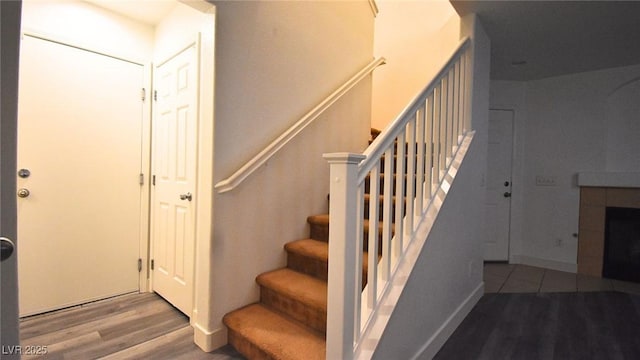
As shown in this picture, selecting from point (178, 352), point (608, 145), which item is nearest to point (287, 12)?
point (178, 352)

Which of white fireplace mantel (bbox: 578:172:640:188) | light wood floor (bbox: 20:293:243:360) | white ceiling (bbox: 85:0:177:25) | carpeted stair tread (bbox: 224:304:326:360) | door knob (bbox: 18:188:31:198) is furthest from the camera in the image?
white fireplace mantel (bbox: 578:172:640:188)

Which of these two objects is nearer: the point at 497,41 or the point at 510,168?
the point at 497,41

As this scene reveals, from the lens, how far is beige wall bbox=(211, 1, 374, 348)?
1.82 m

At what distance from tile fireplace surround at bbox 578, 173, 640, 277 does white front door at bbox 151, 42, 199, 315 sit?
4007mm

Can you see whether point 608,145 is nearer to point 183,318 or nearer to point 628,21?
point 628,21

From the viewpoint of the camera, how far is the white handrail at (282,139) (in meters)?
1.76

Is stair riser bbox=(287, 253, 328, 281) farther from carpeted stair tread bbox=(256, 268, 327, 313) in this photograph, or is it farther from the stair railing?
the stair railing

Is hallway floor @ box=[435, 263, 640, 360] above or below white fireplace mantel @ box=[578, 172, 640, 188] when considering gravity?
below

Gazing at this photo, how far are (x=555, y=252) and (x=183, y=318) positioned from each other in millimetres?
3974

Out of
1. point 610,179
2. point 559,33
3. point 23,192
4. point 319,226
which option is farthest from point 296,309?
point 610,179

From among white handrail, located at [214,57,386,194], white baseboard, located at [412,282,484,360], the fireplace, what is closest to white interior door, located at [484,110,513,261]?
the fireplace

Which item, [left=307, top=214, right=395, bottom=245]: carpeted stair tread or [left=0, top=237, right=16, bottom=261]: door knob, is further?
[left=307, top=214, right=395, bottom=245]: carpeted stair tread

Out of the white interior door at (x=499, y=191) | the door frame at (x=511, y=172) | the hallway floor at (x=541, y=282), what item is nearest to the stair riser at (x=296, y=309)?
the hallway floor at (x=541, y=282)

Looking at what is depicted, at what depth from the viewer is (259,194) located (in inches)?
78.4
